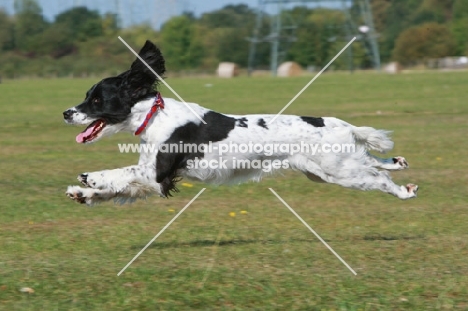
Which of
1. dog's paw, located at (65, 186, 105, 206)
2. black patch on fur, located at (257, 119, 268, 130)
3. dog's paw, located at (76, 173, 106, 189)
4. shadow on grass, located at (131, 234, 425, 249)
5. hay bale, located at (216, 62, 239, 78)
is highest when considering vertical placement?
black patch on fur, located at (257, 119, 268, 130)

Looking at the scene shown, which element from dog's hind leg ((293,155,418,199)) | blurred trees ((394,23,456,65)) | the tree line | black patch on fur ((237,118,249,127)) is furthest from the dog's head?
blurred trees ((394,23,456,65))

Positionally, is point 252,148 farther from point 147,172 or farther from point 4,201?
point 4,201

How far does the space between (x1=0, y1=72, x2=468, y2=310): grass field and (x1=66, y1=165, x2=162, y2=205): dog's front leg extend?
1.75 ft

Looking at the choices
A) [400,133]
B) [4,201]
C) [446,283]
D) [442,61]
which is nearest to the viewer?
[446,283]

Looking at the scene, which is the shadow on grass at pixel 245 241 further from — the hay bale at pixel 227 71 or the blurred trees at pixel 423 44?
the blurred trees at pixel 423 44

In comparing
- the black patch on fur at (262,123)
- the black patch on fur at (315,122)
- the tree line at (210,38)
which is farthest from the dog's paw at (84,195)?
the tree line at (210,38)

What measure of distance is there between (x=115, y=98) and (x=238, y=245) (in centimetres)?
186

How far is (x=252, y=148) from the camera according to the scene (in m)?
8.73

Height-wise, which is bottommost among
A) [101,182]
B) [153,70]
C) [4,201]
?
[4,201]

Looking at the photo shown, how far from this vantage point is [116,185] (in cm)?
838

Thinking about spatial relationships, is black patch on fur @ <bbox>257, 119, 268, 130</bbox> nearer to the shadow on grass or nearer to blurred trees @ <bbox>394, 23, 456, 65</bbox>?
the shadow on grass

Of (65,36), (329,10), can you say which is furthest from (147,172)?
(329,10)

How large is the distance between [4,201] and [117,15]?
41536 mm

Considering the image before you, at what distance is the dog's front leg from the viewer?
827cm
